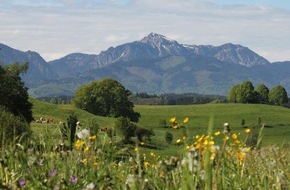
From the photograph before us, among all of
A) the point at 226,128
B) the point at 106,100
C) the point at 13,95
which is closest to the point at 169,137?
the point at 13,95

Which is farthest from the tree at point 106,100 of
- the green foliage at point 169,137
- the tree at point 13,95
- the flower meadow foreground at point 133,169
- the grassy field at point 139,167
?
the flower meadow foreground at point 133,169

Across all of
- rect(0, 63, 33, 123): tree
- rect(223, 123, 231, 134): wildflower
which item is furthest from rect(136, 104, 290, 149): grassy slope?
rect(223, 123, 231, 134): wildflower

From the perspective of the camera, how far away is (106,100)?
13512 centimetres

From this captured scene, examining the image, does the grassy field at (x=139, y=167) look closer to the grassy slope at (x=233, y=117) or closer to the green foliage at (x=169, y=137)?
the green foliage at (x=169, y=137)

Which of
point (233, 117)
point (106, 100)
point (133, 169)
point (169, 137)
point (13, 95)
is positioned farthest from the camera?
point (233, 117)

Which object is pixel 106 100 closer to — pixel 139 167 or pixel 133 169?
pixel 133 169

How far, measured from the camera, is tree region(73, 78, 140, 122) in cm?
13325

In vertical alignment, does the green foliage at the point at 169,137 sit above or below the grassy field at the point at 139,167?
below

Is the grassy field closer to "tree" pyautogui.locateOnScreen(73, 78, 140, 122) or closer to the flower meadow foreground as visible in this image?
the flower meadow foreground

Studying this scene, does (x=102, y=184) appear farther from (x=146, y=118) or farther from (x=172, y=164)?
(x=146, y=118)

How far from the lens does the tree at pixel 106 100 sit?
13325 centimetres

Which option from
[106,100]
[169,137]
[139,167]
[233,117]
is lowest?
[169,137]

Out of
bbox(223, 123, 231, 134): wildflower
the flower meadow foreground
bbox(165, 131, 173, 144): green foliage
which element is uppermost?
bbox(223, 123, 231, 134): wildflower

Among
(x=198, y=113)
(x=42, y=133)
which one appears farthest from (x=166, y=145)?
(x=198, y=113)
